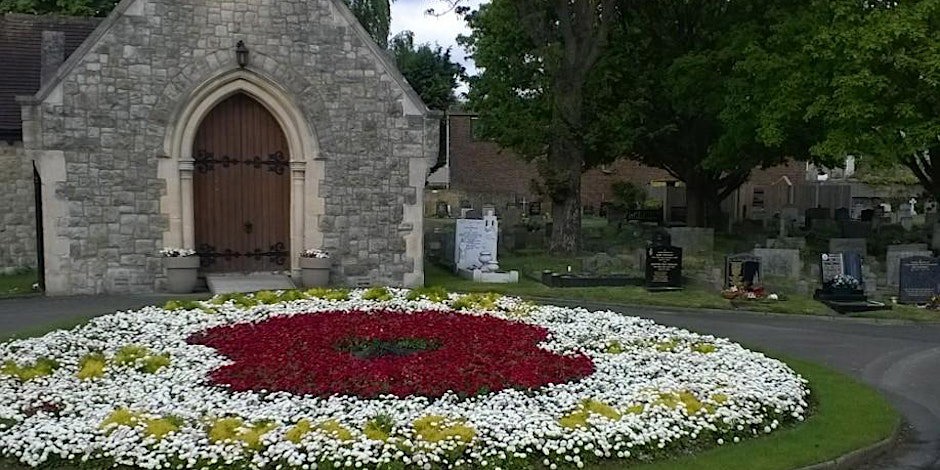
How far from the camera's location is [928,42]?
790 inches

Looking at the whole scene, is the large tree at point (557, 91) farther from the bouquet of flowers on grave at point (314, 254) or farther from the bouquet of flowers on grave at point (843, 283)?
A: the bouquet of flowers on grave at point (314, 254)

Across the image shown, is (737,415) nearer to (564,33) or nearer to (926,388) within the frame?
(926,388)

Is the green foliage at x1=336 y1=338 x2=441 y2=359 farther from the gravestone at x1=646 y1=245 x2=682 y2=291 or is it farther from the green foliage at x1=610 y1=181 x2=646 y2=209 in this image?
the green foliage at x1=610 y1=181 x2=646 y2=209

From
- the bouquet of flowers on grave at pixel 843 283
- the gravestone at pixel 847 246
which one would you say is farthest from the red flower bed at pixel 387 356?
the gravestone at pixel 847 246

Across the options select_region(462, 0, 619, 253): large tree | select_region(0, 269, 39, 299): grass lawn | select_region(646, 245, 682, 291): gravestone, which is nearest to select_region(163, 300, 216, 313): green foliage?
select_region(0, 269, 39, 299): grass lawn

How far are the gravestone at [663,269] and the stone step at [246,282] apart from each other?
7.53 metres

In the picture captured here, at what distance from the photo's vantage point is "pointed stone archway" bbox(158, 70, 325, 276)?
16.6 m

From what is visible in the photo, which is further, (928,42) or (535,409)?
(928,42)

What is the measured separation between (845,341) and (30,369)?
11.4m

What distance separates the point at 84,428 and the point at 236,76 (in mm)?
11020

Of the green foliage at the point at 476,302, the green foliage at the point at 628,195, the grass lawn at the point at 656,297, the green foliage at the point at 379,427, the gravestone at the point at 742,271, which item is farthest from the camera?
the green foliage at the point at 628,195

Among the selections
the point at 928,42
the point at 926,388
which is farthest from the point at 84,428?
the point at 928,42

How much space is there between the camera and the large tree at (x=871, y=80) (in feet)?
65.7

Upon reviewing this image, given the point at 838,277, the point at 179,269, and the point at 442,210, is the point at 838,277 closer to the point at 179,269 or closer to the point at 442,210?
the point at 179,269
